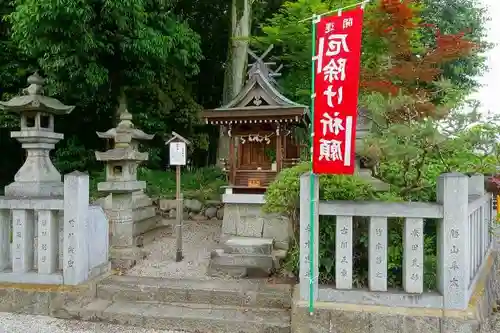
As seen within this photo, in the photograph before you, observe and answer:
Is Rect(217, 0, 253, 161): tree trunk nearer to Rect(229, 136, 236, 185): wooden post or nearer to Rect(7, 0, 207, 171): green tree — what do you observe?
Rect(7, 0, 207, 171): green tree

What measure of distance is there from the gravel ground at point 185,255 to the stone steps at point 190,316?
1.28 metres

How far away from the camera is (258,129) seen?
8789 mm

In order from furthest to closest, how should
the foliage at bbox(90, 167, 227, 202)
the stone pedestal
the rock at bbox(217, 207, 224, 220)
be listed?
the foliage at bbox(90, 167, 227, 202)
the rock at bbox(217, 207, 224, 220)
the stone pedestal

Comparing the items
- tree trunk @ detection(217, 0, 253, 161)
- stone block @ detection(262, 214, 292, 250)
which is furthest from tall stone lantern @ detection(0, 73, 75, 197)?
tree trunk @ detection(217, 0, 253, 161)

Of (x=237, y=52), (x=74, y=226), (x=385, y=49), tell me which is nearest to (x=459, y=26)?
(x=385, y=49)

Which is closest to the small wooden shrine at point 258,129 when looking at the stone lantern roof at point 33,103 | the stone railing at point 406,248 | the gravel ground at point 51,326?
the stone lantern roof at point 33,103

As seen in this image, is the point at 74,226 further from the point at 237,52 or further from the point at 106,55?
the point at 237,52

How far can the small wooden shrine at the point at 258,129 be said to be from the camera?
829 cm

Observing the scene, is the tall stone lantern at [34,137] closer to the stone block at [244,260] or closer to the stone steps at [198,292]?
the stone steps at [198,292]

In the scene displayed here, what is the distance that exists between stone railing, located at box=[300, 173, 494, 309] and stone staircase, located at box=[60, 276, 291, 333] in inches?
34.4

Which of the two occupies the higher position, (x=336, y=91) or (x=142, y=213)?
(x=336, y=91)

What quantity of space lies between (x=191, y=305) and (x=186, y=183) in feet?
25.8

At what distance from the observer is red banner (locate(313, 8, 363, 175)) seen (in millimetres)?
3939

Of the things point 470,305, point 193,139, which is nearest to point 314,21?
point 470,305
